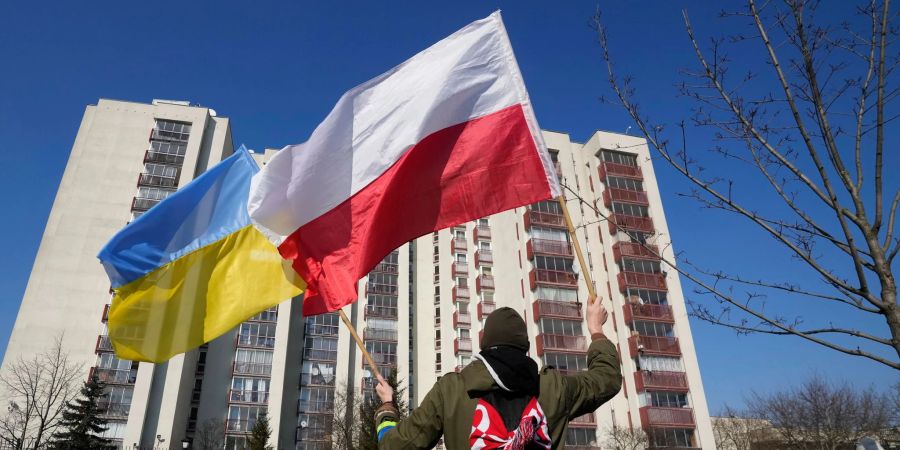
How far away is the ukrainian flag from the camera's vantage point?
291 inches

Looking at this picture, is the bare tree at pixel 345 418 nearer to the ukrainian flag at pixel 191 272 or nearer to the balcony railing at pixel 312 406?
the balcony railing at pixel 312 406

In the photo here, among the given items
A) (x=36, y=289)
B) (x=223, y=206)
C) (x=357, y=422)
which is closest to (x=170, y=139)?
(x=36, y=289)

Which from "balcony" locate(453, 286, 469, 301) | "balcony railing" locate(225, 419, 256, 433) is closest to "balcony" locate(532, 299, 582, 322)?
"balcony" locate(453, 286, 469, 301)

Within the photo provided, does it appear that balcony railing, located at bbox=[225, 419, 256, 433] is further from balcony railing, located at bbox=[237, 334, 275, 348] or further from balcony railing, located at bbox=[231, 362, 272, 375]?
balcony railing, located at bbox=[237, 334, 275, 348]

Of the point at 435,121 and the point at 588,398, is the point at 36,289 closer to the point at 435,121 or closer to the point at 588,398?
the point at 435,121

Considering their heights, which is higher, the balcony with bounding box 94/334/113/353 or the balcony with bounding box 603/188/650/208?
the balcony with bounding box 603/188/650/208

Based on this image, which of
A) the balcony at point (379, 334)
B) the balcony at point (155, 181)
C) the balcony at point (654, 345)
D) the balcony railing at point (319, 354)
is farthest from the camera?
the balcony at point (379, 334)

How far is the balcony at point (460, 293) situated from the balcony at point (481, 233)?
15.9 ft

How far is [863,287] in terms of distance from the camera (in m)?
4.85

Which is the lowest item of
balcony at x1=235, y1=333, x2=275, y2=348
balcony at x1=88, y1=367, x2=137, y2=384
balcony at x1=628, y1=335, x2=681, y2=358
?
balcony at x1=88, y1=367, x2=137, y2=384

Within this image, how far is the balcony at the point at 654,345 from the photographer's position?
152 feet

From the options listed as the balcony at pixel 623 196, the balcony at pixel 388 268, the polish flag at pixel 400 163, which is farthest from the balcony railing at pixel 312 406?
the polish flag at pixel 400 163

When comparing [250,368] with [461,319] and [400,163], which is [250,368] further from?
[400,163]

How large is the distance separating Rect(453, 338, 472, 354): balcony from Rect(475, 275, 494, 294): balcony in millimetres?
5057
